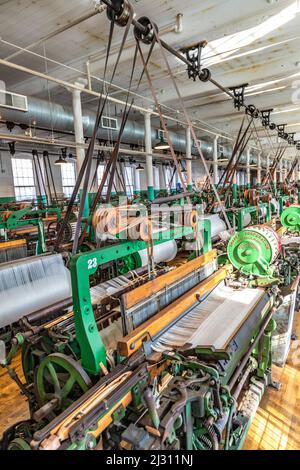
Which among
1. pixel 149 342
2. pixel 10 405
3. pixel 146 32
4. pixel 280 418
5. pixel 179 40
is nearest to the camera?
pixel 149 342

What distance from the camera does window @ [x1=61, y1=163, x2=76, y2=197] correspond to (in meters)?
15.9

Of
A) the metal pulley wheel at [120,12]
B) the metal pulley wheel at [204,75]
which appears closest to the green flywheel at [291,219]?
the metal pulley wheel at [204,75]

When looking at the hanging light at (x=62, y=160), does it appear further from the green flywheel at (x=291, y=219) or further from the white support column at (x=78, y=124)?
the green flywheel at (x=291, y=219)

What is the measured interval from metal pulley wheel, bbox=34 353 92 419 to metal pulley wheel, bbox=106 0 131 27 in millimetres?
2180

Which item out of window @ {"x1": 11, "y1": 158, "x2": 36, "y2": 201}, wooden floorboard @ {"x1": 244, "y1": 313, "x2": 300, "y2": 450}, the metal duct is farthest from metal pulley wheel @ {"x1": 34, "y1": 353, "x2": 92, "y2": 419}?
window @ {"x1": 11, "y1": 158, "x2": 36, "y2": 201}

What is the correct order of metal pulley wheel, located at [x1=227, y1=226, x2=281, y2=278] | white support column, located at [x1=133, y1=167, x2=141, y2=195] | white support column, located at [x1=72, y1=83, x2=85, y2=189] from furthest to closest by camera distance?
1. white support column, located at [x1=133, y1=167, x2=141, y2=195]
2. white support column, located at [x1=72, y1=83, x2=85, y2=189]
3. metal pulley wheel, located at [x1=227, y1=226, x2=281, y2=278]

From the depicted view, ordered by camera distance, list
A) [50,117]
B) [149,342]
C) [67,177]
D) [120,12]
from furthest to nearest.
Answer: [67,177]
[50,117]
[120,12]
[149,342]

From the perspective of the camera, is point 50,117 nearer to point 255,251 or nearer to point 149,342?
point 255,251

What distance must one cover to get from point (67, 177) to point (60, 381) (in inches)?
605

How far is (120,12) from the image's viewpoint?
6.59ft

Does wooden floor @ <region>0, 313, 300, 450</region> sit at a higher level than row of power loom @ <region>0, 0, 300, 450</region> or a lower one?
lower

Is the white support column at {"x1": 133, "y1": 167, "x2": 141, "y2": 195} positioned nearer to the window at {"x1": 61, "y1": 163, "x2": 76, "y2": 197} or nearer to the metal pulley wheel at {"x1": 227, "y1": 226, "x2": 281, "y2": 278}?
the window at {"x1": 61, "y1": 163, "x2": 76, "y2": 197}

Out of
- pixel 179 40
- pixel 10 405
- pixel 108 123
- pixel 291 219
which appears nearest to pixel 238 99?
pixel 179 40

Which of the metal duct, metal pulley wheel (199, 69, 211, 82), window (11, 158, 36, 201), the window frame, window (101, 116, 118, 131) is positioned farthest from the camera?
the window frame
